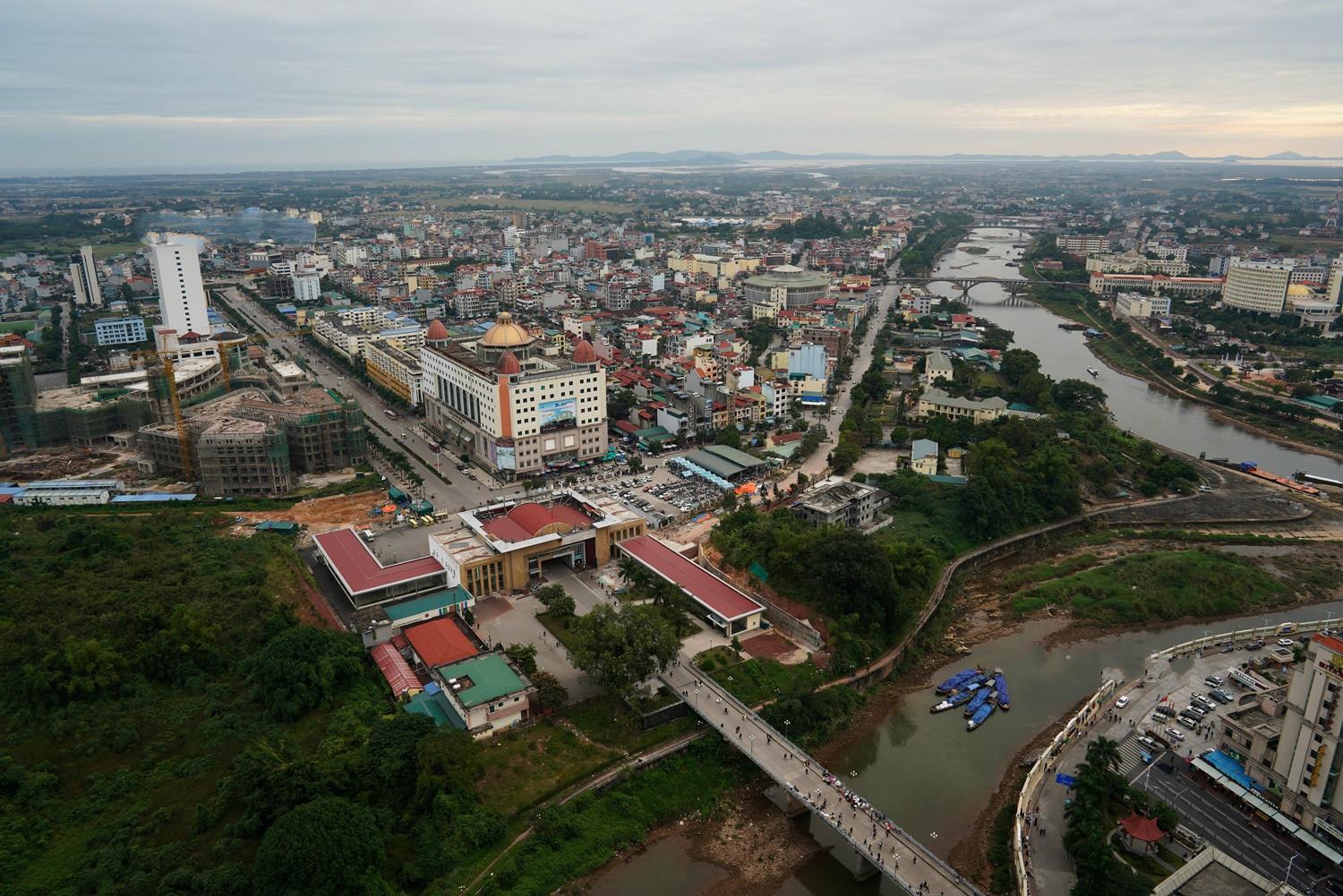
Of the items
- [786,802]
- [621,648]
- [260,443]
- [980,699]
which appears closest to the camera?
[786,802]

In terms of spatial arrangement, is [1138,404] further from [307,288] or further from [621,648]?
[307,288]

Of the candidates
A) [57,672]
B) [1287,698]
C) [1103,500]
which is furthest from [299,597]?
[1103,500]

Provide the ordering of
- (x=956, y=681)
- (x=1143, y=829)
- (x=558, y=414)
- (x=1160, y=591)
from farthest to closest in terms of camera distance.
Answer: (x=558, y=414), (x=1160, y=591), (x=956, y=681), (x=1143, y=829)

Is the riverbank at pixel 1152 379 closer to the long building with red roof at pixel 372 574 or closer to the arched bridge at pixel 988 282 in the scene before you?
the arched bridge at pixel 988 282

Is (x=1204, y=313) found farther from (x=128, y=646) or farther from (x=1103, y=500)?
(x=128, y=646)

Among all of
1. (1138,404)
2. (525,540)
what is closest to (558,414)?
(525,540)
